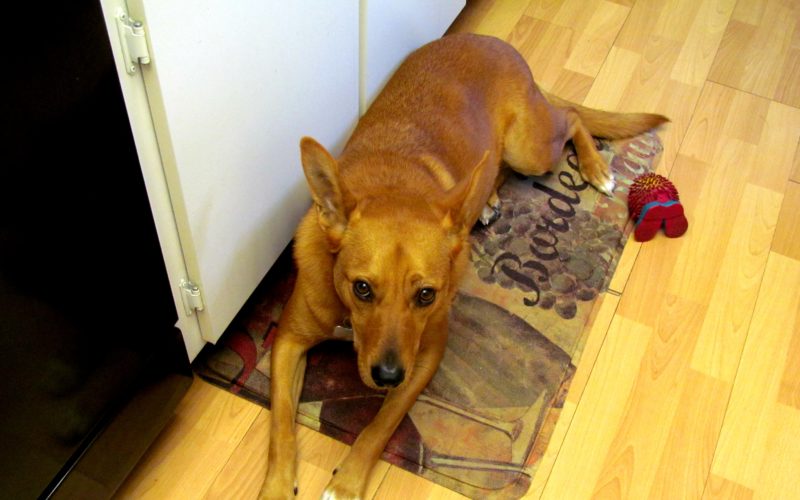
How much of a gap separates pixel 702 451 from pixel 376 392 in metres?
0.87

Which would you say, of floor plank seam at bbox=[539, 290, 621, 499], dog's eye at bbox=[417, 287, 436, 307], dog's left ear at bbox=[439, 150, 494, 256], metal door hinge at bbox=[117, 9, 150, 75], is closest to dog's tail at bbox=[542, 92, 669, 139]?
floor plank seam at bbox=[539, 290, 621, 499]

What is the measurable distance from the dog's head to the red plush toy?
95 centimetres

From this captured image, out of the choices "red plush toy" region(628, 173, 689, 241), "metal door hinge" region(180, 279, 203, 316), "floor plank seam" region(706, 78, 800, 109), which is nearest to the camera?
"metal door hinge" region(180, 279, 203, 316)

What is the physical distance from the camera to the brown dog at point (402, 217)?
1.67m

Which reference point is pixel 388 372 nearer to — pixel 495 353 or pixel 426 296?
pixel 426 296

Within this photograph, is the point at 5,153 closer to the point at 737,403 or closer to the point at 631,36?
the point at 737,403

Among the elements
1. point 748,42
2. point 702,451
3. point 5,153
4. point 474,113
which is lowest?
point 702,451

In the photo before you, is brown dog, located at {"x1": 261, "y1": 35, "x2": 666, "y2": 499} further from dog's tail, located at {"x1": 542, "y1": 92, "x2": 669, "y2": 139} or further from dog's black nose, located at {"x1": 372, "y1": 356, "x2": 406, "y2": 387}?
dog's tail, located at {"x1": 542, "y1": 92, "x2": 669, "y2": 139}

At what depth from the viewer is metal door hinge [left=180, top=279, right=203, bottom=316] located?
1.79 metres

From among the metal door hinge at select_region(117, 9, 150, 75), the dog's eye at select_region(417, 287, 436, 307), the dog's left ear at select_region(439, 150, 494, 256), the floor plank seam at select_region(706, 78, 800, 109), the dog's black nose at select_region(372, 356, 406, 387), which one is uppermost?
the metal door hinge at select_region(117, 9, 150, 75)

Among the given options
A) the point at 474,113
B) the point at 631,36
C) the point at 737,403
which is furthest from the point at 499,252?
the point at 631,36

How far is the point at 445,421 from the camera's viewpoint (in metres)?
2.02

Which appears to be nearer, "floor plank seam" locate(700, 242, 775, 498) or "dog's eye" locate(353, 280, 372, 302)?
"dog's eye" locate(353, 280, 372, 302)

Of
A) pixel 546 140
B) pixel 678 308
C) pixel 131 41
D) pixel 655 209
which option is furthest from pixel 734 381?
pixel 131 41
